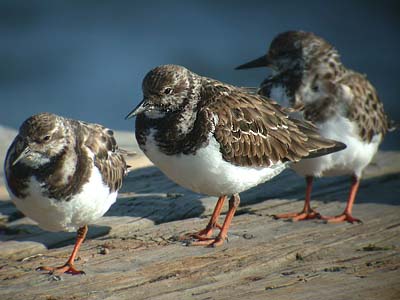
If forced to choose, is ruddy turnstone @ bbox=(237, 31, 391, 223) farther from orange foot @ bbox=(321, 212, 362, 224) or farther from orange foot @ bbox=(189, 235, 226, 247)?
orange foot @ bbox=(189, 235, 226, 247)

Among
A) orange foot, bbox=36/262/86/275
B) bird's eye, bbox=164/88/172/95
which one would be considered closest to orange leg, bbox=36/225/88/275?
orange foot, bbox=36/262/86/275

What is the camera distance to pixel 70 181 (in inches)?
152

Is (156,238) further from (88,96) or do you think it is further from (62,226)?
(88,96)

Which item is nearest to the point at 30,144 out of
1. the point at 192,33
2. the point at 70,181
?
the point at 70,181

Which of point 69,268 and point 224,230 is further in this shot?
point 224,230

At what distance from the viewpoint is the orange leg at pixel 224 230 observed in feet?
12.5

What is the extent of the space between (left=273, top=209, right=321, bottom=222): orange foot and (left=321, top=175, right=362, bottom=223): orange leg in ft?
0.15

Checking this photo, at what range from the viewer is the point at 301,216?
4.25 meters

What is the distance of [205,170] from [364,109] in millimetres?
1168

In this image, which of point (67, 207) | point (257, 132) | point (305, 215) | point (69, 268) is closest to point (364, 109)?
point (257, 132)

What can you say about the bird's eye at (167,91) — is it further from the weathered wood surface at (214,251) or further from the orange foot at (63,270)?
the orange foot at (63,270)

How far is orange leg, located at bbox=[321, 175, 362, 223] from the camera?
4.15 m

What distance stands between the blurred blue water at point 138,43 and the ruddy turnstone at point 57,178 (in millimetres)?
4158

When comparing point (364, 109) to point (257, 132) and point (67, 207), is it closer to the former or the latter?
point (257, 132)
